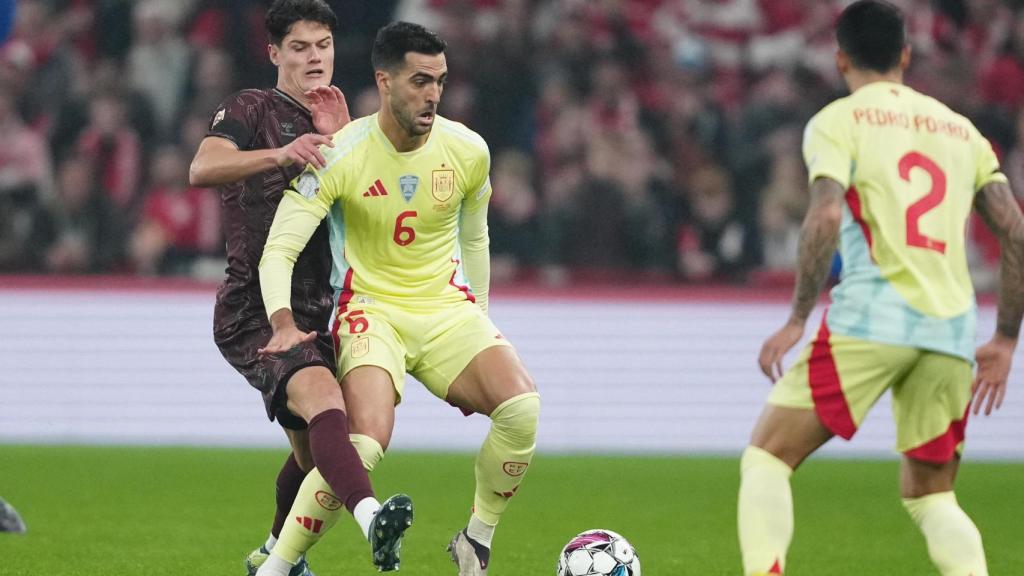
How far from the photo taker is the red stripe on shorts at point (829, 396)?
15.8ft

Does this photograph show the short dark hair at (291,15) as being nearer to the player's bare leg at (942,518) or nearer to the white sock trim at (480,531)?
the white sock trim at (480,531)

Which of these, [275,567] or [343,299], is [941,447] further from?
[275,567]

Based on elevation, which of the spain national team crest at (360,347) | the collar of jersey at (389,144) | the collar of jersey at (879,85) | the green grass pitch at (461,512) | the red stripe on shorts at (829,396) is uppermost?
the collar of jersey at (879,85)

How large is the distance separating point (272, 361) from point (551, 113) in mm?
7756

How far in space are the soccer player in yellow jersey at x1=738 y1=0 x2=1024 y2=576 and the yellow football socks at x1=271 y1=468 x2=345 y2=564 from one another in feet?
5.54

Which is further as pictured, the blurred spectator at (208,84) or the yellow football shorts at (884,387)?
the blurred spectator at (208,84)

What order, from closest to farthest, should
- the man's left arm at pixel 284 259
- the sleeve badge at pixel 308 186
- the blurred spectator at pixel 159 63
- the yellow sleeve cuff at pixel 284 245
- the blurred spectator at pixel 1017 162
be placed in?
the man's left arm at pixel 284 259, the yellow sleeve cuff at pixel 284 245, the sleeve badge at pixel 308 186, the blurred spectator at pixel 1017 162, the blurred spectator at pixel 159 63

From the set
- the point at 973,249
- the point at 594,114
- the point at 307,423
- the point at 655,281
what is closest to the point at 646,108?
the point at 594,114

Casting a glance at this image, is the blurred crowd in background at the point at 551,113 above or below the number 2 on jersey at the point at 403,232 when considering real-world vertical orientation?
below

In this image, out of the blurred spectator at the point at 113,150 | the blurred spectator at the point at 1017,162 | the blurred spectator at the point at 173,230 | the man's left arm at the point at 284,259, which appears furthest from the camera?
the blurred spectator at the point at 1017,162

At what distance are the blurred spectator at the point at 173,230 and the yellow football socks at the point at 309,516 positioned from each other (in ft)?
22.8

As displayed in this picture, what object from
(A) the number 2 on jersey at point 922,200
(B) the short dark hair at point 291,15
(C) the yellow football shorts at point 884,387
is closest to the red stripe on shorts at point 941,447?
(C) the yellow football shorts at point 884,387

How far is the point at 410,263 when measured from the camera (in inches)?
245

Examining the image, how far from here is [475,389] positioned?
20.2 feet
